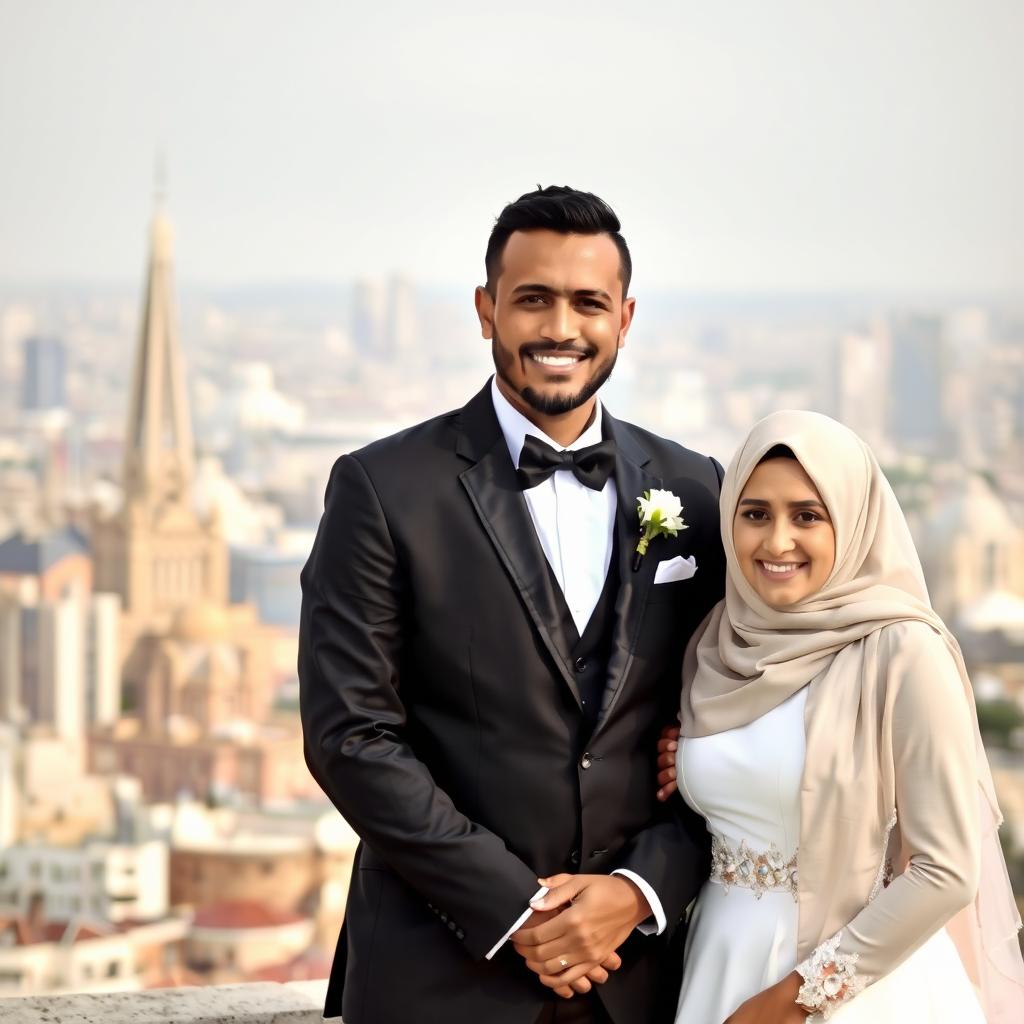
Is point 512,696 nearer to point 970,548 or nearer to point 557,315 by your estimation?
point 557,315

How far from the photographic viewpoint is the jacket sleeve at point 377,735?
1636 mm

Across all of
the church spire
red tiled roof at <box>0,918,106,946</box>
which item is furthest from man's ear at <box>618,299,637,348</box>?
the church spire

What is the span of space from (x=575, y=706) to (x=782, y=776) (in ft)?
0.82

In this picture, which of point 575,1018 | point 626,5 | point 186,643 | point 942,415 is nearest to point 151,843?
point 186,643

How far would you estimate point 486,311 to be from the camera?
184 cm

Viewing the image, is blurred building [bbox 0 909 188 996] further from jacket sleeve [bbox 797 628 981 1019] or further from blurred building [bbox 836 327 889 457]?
jacket sleeve [bbox 797 628 981 1019]

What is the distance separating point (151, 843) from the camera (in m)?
41.6

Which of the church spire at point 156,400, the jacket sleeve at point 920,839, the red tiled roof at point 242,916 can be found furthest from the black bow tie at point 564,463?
the church spire at point 156,400

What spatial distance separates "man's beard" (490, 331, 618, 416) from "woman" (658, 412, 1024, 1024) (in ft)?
0.65

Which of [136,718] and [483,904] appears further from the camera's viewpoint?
[136,718]

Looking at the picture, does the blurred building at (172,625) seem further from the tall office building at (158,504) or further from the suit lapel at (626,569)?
the suit lapel at (626,569)

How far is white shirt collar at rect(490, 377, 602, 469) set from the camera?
183cm

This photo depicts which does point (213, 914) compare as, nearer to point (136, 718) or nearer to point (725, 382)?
point (136, 718)

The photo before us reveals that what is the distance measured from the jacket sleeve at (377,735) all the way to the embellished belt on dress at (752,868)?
9.3 inches
